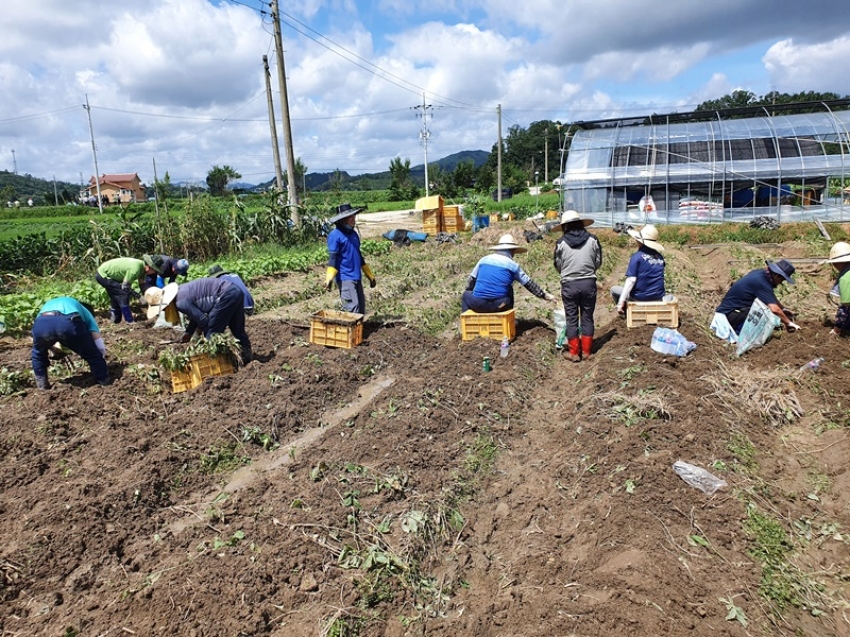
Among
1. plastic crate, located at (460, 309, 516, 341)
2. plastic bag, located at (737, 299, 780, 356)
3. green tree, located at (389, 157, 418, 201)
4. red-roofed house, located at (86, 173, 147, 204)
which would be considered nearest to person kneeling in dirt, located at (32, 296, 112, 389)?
plastic crate, located at (460, 309, 516, 341)

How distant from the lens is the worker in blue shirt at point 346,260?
832 centimetres

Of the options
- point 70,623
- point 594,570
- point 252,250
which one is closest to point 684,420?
point 594,570

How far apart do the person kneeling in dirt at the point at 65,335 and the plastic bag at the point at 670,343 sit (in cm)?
664

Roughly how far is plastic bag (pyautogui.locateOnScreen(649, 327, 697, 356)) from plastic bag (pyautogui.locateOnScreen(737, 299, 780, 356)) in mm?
683

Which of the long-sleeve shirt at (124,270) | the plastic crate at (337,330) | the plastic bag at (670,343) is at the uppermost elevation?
the long-sleeve shirt at (124,270)

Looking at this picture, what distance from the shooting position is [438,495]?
4.44 meters

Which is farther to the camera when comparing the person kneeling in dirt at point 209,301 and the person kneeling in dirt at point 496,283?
the person kneeling in dirt at point 496,283

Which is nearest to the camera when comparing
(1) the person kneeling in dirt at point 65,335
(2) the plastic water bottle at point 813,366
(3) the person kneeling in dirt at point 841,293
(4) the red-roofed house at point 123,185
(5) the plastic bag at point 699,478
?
(5) the plastic bag at point 699,478

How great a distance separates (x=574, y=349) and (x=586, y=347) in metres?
0.16

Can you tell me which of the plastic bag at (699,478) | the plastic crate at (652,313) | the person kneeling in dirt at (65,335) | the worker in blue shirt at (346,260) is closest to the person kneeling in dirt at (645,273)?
the plastic crate at (652,313)

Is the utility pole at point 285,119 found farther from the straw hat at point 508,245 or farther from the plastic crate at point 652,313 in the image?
the plastic crate at point 652,313

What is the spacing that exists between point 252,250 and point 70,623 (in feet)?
51.9

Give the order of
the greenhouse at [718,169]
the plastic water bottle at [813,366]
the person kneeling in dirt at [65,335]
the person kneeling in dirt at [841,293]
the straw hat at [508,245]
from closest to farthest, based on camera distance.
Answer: the plastic water bottle at [813,366] < the person kneeling in dirt at [65,335] < the person kneeling in dirt at [841,293] < the straw hat at [508,245] < the greenhouse at [718,169]

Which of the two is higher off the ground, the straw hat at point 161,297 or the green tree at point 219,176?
the green tree at point 219,176
